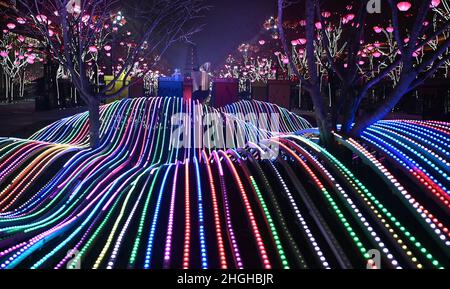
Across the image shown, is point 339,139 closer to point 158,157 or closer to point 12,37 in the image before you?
point 158,157

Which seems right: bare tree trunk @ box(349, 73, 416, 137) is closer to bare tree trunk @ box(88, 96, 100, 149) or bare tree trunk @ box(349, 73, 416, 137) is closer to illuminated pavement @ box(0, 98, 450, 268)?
illuminated pavement @ box(0, 98, 450, 268)

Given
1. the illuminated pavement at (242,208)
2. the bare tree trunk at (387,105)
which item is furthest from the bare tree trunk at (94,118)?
the bare tree trunk at (387,105)

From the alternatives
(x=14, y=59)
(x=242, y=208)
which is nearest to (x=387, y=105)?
(x=242, y=208)

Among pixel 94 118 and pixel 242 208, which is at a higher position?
pixel 94 118

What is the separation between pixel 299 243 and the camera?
413 cm

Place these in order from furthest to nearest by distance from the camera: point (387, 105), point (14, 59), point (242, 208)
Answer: point (14, 59), point (387, 105), point (242, 208)

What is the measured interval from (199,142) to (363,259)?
345 inches

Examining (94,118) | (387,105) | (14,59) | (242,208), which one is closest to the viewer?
(242,208)

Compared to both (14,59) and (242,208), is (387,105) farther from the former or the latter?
(14,59)

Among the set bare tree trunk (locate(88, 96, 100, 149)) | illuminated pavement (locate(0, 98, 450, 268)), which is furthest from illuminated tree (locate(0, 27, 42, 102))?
illuminated pavement (locate(0, 98, 450, 268))

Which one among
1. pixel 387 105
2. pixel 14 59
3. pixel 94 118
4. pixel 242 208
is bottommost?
pixel 242 208

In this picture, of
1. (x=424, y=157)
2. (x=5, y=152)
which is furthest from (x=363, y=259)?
(x=5, y=152)

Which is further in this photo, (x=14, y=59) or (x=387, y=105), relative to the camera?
(x=14, y=59)

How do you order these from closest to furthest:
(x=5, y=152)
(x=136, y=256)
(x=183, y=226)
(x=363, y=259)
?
(x=363, y=259) → (x=136, y=256) → (x=183, y=226) → (x=5, y=152)
